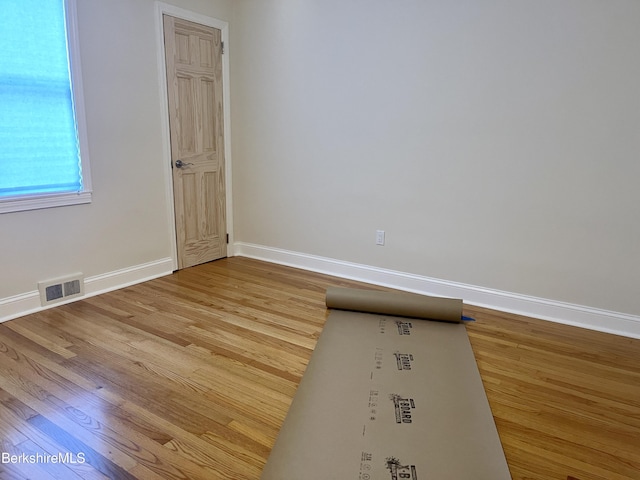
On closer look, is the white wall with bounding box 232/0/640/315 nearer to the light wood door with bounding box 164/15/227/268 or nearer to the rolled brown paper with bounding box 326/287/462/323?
the light wood door with bounding box 164/15/227/268

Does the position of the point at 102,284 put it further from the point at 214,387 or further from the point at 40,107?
the point at 214,387

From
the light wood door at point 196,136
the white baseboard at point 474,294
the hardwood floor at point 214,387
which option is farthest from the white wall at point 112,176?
the white baseboard at point 474,294

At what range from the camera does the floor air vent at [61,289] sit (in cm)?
306

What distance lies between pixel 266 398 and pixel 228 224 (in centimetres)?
266

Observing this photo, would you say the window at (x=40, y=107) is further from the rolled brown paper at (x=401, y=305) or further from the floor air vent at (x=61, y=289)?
the rolled brown paper at (x=401, y=305)

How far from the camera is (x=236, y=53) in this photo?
165 inches

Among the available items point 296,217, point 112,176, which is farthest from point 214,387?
point 296,217

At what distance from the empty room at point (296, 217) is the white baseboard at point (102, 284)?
0.04ft

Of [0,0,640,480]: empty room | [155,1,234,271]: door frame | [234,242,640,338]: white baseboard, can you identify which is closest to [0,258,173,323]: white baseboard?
[0,0,640,480]: empty room

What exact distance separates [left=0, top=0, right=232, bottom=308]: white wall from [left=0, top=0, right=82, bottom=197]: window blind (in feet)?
0.51

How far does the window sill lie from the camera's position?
2805mm

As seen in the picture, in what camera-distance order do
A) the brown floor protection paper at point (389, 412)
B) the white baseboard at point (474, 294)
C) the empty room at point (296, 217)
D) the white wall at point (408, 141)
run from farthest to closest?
the white baseboard at point (474, 294) < the white wall at point (408, 141) < the empty room at point (296, 217) < the brown floor protection paper at point (389, 412)

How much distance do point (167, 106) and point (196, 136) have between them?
39cm

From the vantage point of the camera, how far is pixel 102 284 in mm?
3424
